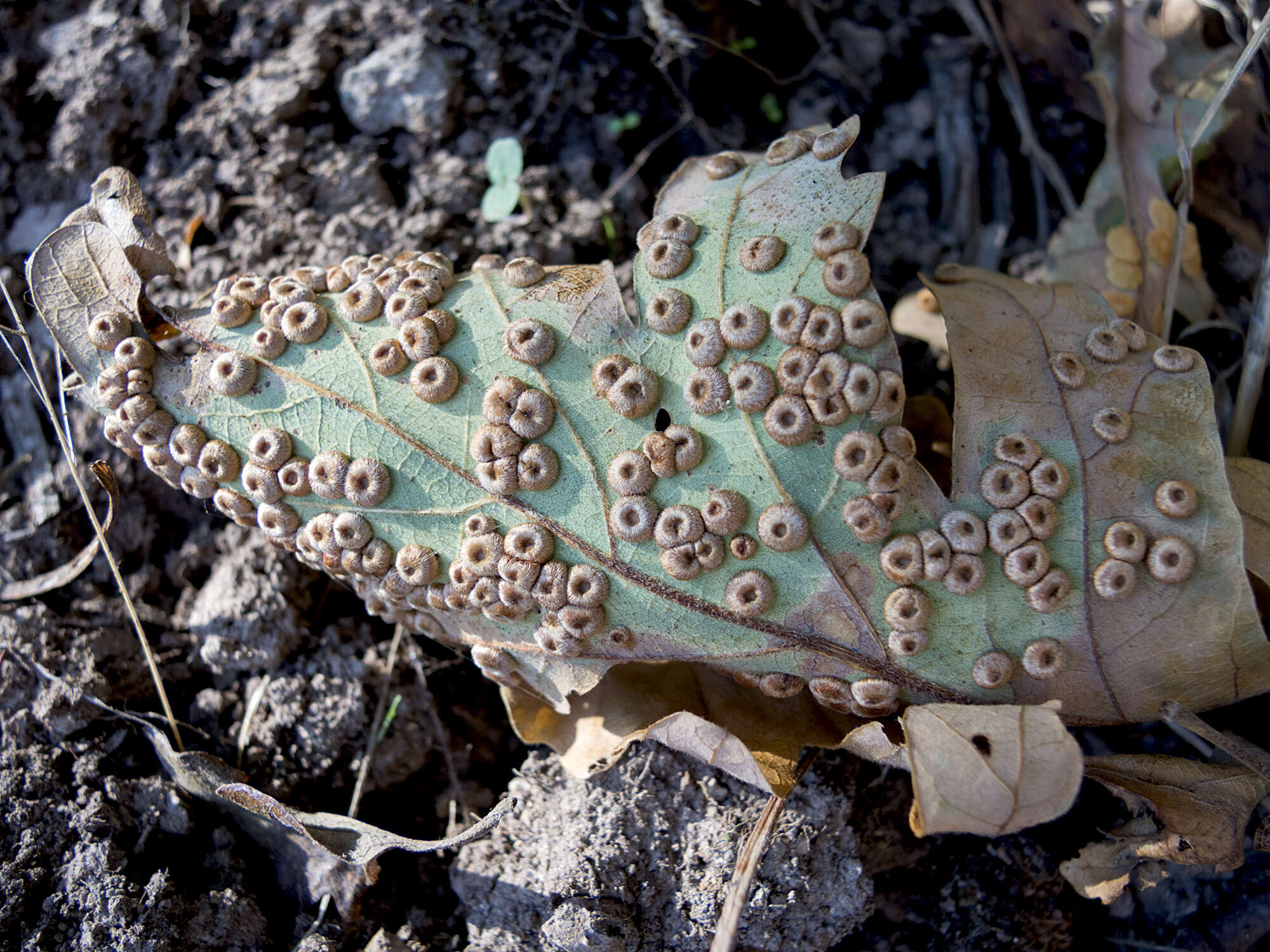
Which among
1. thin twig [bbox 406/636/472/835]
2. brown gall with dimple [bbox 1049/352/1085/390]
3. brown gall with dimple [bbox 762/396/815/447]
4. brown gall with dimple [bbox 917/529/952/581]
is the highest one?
brown gall with dimple [bbox 762/396/815/447]

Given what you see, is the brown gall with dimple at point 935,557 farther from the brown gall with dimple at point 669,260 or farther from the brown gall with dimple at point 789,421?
the brown gall with dimple at point 669,260

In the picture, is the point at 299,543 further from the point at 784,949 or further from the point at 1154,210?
the point at 1154,210

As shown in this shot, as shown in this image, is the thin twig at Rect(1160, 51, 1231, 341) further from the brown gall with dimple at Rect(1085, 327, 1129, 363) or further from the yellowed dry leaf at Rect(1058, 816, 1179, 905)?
the yellowed dry leaf at Rect(1058, 816, 1179, 905)

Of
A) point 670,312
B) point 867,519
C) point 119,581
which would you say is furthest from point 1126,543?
point 119,581

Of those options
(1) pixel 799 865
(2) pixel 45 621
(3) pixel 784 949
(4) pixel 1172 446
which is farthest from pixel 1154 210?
(2) pixel 45 621

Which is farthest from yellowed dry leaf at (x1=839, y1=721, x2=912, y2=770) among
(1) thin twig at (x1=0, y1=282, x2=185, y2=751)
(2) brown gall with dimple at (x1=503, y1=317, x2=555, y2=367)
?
(1) thin twig at (x1=0, y1=282, x2=185, y2=751)

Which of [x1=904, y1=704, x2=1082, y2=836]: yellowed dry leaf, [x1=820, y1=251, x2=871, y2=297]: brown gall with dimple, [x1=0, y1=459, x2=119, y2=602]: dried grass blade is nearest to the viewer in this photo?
[x1=904, y1=704, x2=1082, y2=836]: yellowed dry leaf

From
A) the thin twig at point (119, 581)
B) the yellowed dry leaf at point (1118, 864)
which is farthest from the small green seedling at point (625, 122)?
the yellowed dry leaf at point (1118, 864)
